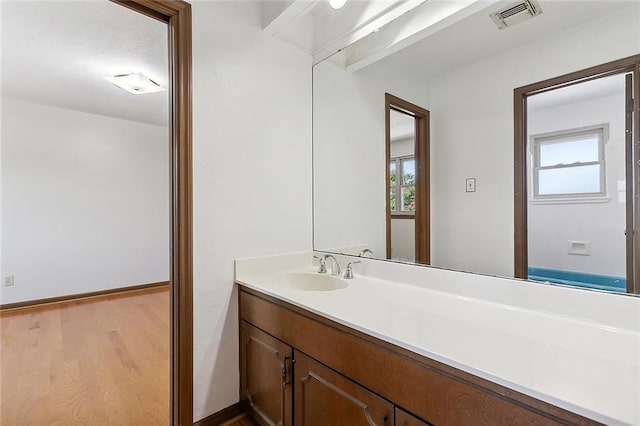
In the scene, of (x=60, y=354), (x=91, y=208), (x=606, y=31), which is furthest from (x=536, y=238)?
(x=91, y=208)

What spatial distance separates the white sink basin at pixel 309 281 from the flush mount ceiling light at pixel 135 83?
2537 mm

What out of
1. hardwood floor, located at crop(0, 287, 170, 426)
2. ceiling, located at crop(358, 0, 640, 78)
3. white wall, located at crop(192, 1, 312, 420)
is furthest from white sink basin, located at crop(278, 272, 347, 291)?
ceiling, located at crop(358, 0, 640, 78)

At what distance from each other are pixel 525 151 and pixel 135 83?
11.0 ft

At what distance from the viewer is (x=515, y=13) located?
115 centimetres

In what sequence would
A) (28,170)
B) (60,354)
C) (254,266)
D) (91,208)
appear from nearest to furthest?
1. (254,266)
2. (60,354)
3. (28,170)
4. (91,208)

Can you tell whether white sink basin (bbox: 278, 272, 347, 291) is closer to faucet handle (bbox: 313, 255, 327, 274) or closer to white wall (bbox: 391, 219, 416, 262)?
faucet handle (bbox: 313, 255, 327, 274)

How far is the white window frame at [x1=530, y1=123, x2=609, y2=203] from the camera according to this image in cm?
97

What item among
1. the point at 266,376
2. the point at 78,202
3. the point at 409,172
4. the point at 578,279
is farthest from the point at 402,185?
the point at 78,202

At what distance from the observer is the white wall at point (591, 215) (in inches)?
37.4

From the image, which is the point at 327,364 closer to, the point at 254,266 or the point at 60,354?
the point at 254,266

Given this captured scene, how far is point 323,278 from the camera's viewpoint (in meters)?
1.75

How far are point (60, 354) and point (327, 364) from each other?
2567 millimetres

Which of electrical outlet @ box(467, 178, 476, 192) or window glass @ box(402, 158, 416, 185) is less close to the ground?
window glass @ box(402, 158, 416, 185)

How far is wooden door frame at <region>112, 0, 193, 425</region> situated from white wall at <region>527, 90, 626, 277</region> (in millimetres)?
1507
